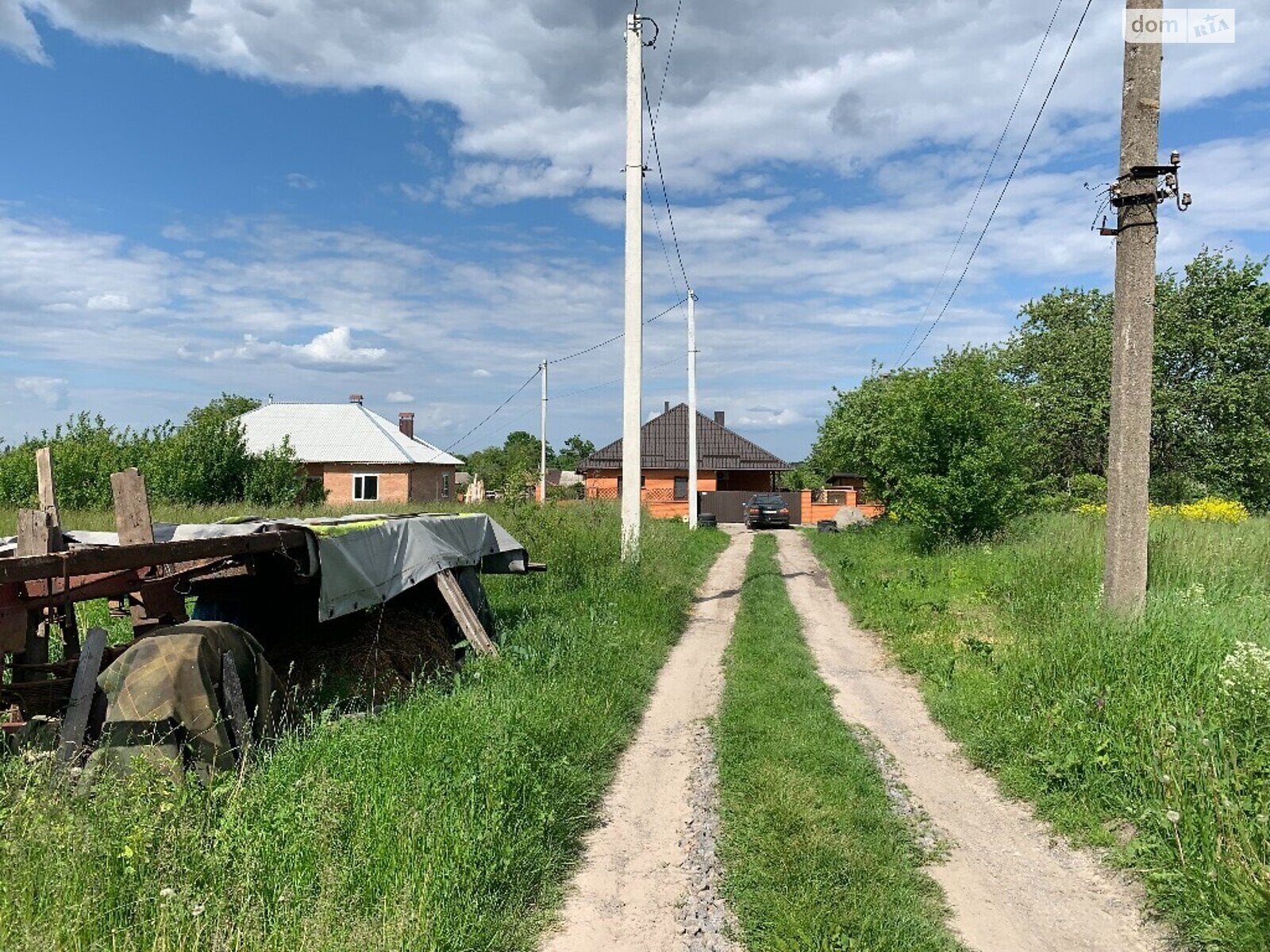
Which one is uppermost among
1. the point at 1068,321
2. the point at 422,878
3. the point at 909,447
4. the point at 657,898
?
the point at 1068,321

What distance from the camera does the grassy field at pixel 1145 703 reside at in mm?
4094

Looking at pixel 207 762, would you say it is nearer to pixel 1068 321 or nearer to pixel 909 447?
pixel 909 447

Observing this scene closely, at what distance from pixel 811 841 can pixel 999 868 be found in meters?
1.04

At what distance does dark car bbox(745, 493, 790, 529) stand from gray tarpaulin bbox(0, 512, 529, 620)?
29.0 meters

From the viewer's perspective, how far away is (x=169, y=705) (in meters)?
4.71

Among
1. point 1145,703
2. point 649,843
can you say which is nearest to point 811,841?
point 649,843

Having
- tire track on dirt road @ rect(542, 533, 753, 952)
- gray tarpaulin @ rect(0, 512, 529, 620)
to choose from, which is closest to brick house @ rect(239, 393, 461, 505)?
gray tarpaulin @ rect(0, 512, 529, 620)

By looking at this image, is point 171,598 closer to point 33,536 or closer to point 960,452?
point 33,536

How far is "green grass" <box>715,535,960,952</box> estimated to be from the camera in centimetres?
386

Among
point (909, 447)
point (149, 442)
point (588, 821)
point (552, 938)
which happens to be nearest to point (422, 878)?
point (552, 938)

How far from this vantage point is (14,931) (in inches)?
115

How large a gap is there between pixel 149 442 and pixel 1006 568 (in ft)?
85.9

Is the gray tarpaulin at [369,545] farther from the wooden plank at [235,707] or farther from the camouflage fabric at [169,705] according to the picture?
the wooden plank at [235,707]

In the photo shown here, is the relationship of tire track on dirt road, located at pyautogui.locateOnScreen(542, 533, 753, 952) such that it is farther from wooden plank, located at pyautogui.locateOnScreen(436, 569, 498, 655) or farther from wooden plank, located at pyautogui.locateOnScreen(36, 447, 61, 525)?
wooden plank, located at pyautogui.locateOnScreen(36, 447, 61, 525)
